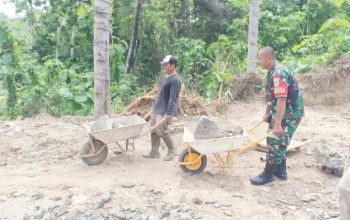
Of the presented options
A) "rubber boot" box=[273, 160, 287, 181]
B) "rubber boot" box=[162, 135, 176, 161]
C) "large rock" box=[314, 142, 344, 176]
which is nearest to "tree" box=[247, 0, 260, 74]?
"large rock" box=[314, 142, 344, 176]

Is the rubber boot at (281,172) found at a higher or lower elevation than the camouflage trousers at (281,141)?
lower

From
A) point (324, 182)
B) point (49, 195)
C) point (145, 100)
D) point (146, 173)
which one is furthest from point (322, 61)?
point (49, 195)

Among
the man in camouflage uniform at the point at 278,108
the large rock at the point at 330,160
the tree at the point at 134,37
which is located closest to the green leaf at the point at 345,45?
the tree at the point at 134,37

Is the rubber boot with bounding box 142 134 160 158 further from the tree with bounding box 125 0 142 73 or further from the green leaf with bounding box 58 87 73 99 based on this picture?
the tree with bounding box 125 0 142 73

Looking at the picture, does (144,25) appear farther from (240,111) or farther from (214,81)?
(240,111)

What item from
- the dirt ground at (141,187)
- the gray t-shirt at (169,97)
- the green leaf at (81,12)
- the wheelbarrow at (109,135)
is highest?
the green leaf at (81,12)

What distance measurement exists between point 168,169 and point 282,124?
5.67 feet

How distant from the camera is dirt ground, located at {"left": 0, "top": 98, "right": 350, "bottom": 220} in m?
4.97

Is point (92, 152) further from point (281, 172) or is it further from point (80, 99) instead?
point (80, 99)

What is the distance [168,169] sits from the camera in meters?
6.15

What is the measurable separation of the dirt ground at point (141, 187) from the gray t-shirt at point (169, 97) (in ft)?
2.61

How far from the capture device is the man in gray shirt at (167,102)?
6.06 m

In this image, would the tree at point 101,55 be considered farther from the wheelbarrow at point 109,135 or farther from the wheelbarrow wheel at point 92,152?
the wheelbarrow wheel at point 92,152

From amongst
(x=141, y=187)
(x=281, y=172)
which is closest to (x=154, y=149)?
(x=141, y=187)
